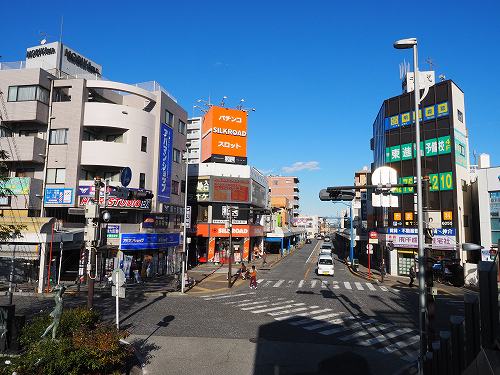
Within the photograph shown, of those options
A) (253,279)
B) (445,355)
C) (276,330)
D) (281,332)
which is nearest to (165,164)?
(253,279)

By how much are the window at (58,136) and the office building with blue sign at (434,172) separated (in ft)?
107

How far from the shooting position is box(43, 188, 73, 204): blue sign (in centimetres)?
3262

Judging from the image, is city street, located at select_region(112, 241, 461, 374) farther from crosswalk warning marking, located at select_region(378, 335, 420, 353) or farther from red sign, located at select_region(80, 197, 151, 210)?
red sign, located at select_region(80, 197, 151, 210)

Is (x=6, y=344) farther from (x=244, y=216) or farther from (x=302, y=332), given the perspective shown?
(x=244, y=216)

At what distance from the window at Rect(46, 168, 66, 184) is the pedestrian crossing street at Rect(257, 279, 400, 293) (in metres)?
19.5

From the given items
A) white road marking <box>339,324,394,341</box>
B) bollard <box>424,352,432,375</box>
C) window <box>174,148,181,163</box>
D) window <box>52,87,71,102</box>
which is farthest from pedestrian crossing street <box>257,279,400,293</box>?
window <box>52,87,71,102</box>

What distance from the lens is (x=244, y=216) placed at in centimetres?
5694

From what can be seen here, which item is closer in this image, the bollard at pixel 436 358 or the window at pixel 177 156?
the bollard at pixel 436 358

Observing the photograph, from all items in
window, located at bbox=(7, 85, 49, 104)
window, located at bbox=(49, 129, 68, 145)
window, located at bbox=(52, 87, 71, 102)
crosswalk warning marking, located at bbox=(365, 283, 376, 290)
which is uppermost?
window, located at bbox=(52, 87, 71, 102)

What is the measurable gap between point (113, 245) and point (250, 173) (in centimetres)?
2749

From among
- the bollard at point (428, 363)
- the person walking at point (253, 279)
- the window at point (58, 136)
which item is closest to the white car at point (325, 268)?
the person walking at point (253, 279)

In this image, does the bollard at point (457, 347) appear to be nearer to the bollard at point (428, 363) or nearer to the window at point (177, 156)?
the bollard at point (428, 363)

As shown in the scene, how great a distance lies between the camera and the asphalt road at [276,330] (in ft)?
45.7

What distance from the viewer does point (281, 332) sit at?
18.1 metres
